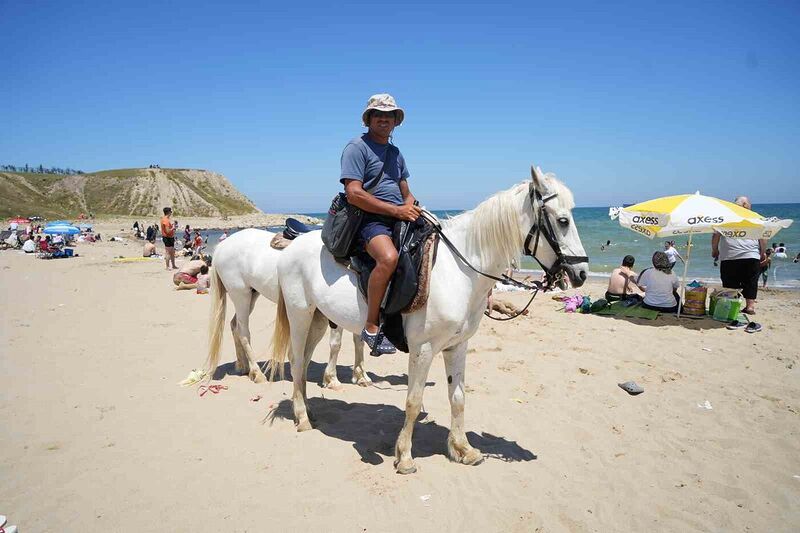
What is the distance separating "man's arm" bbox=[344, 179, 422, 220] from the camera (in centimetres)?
323

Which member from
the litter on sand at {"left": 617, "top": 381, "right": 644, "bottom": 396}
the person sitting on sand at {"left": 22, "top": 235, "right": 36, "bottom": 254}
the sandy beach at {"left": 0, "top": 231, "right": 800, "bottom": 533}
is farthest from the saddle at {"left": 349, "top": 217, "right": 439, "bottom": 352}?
the person sitting on sand at {"left": 22, "top": 235, "right": 36, "bottom": 254}

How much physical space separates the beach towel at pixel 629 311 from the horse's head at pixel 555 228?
670cm

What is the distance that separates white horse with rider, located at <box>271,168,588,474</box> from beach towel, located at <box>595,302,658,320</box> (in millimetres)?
6503

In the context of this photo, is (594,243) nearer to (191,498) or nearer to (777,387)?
(777,387)

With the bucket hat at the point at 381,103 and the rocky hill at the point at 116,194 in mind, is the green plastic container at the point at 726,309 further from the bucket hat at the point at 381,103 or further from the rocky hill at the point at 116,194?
the rocky hill at the point at 116,194

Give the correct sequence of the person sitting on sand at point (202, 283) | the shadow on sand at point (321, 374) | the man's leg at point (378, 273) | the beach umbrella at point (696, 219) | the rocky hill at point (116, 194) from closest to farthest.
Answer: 1. the man's leg at point (378, 273)
2. the shadow on sand at point (321, 374)
3. the beach umbrella at point (696, 219)
4. the person sitting on sand at point (202, 283)
5. the rocky hill at point (116, 194)

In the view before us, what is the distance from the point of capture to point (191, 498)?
3.06m

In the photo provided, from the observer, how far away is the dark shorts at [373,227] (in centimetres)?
330

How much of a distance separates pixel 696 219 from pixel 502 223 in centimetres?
665

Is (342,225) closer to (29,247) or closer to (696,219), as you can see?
(696,219)

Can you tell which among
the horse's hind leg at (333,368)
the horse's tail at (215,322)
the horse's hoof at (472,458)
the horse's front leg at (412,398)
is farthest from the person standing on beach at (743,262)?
the horse's tail at (215,322)

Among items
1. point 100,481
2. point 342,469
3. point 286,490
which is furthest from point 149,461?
point 342,469

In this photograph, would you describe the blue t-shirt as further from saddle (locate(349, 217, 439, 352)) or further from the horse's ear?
the horse's ear

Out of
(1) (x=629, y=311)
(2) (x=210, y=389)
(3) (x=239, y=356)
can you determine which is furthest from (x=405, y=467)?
(1) (x=629, y=311)
